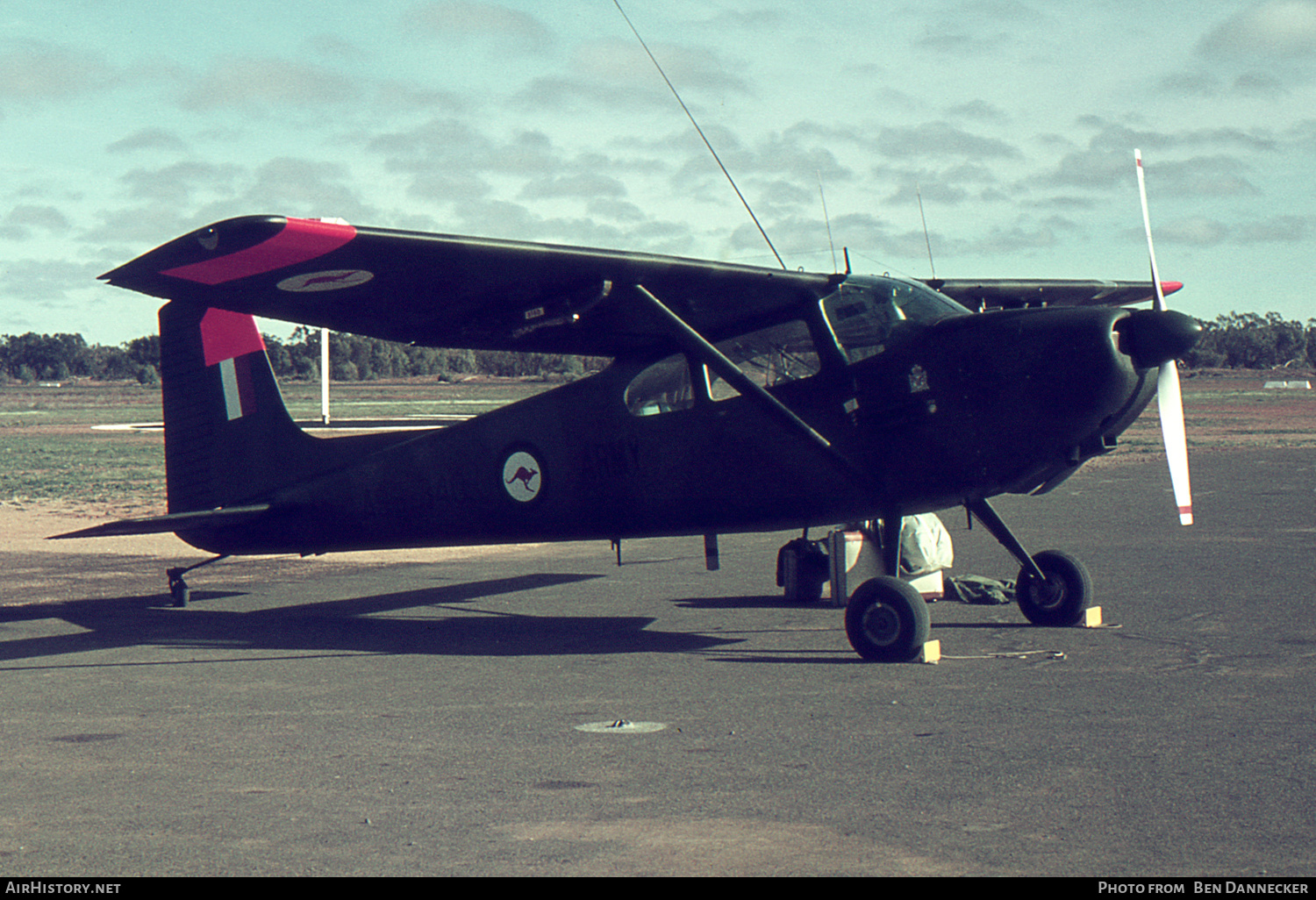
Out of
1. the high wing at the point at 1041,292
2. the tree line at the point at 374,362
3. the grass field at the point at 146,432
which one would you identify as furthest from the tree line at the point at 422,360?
the high wing at the point at 1041,292

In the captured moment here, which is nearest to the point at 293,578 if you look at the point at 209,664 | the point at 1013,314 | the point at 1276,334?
the point at 209,664

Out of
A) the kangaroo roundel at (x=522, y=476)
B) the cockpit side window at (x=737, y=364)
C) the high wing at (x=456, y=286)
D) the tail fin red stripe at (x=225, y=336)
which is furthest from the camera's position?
the tail fin red stripe at (x=225, y=336)

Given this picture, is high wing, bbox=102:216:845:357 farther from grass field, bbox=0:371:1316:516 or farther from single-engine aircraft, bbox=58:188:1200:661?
grass field, bbox=0:371:1316:516

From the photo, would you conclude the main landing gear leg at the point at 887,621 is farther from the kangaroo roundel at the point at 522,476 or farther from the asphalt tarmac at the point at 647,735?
the kangaroo roundel at the point at 522,476

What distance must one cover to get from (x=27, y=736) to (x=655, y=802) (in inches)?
145

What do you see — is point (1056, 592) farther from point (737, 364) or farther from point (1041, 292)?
point (1041, 292)

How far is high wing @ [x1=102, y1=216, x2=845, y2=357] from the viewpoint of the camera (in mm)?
7938

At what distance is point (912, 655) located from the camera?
870 centimetres

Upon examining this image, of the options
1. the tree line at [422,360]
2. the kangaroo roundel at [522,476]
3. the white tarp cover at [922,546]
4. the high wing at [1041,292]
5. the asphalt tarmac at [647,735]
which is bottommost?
the asphalt tarmac at [647,735]

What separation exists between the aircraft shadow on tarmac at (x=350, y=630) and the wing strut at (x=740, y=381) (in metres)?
1.65

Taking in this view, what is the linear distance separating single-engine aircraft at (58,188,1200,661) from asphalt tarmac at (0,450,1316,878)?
35.1 inches

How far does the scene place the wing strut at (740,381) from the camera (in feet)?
30.5

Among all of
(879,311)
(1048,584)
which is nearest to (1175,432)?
(1048,584)

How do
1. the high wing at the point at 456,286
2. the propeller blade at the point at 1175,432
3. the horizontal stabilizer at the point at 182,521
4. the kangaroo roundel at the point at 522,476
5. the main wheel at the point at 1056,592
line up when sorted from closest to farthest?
1. the high wing at the point at 456,286
2. the propeller blade at the point at 1175,432
3. the main wheel at the point at 1056,592
4. the horizontal stabilizer at the point at 182,521
5. the kangaroo roundel at the point at 522,476
